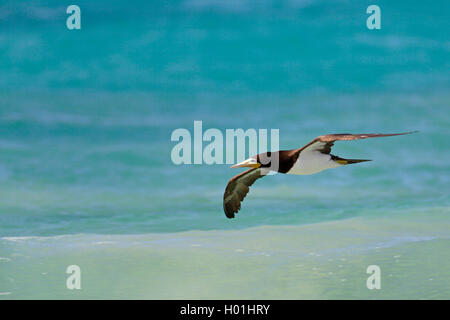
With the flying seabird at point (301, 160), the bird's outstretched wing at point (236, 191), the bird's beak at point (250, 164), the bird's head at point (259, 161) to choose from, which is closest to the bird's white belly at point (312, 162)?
the flying seabird at point (301, 160)

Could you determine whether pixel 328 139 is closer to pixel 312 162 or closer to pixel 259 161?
pixel 312 162

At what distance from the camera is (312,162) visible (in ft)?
55.8

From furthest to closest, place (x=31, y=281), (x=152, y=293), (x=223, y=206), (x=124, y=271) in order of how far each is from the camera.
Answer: (x=124, y=271), (x=31, y=281), (x=152, y=293), (x=223, y=206)

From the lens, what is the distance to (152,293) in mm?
23578

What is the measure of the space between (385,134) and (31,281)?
63.0 ft

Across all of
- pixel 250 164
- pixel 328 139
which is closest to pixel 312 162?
pixel 250 164

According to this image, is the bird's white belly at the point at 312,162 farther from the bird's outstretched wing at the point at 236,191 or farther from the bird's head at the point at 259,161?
the bird's outstretched wing at the point at 236,191

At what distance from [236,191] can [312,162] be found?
133 inches

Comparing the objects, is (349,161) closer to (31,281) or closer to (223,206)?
(223,206)

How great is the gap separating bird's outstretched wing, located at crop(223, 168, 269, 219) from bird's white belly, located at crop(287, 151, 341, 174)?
2.46 m

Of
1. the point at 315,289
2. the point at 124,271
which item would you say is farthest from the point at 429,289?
the point at 124,271

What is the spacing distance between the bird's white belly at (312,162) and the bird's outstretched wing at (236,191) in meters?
2.46

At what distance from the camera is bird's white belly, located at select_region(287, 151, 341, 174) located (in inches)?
667

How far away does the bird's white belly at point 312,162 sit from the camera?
16953 millimetres
